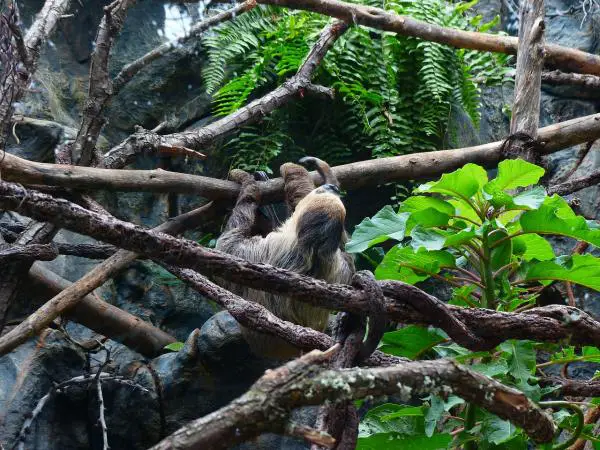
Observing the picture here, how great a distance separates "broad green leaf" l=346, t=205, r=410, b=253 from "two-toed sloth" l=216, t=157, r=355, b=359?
1.28m

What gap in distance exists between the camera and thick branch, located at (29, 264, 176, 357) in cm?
488

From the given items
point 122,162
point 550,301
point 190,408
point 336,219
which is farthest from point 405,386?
point 550,301

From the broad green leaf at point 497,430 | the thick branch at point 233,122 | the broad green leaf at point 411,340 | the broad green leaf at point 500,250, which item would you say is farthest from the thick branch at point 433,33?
the broad green leaf at point 497,430

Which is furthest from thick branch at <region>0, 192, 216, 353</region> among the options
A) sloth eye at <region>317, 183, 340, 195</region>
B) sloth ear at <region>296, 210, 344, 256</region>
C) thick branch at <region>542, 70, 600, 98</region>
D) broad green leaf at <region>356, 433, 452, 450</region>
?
thick branch at <region>542, 70, 600, 98</region>

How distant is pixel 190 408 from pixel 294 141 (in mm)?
2484

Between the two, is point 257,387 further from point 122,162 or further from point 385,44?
point 385,44

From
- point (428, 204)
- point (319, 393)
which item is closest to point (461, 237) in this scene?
point (428, 204)

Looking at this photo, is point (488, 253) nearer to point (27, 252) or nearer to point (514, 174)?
point (514, 174)

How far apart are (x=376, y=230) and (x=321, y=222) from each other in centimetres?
135

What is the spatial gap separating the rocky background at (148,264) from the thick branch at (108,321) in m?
0.13

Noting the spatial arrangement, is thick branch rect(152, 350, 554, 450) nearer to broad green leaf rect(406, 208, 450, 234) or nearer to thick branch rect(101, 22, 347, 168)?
broad green leaf rect(406, 208, 450, 234)

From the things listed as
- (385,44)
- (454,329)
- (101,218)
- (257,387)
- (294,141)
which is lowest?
(257,387)

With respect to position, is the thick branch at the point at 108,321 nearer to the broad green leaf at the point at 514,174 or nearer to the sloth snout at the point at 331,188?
the sloth snout at the point at 331,188

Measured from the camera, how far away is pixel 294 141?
606 centimetres
